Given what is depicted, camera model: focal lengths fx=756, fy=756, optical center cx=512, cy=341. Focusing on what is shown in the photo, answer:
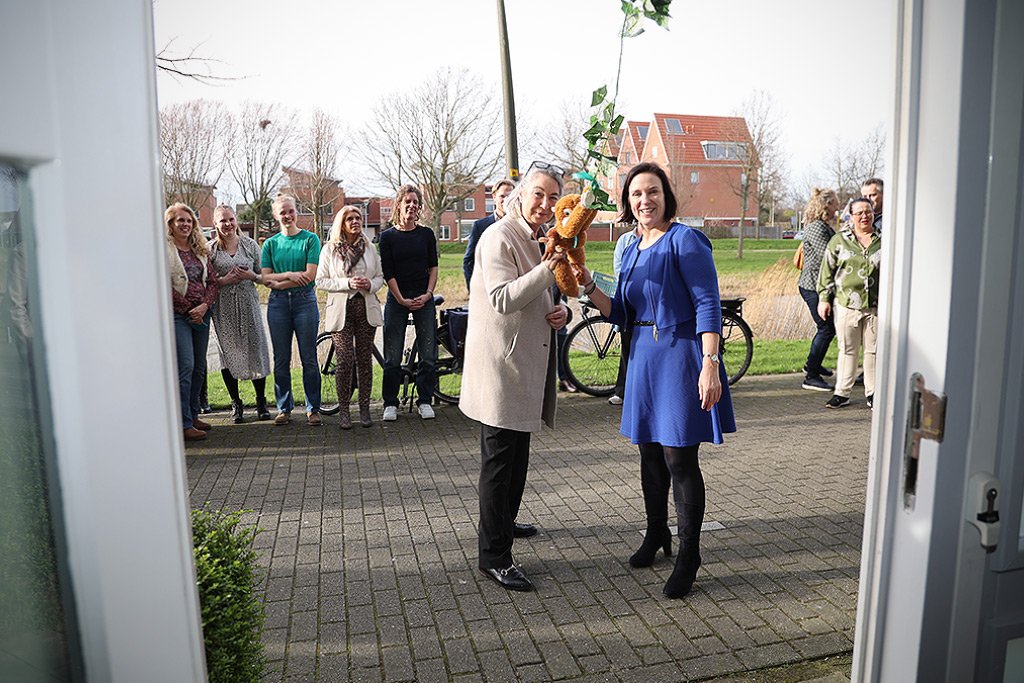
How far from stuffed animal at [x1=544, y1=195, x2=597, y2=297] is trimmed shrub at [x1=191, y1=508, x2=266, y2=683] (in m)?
1.66

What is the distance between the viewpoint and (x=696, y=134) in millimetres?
15867

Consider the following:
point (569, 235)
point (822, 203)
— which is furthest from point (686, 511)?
point (822, 203)

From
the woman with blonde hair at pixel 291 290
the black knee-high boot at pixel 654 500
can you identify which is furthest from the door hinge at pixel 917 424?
the woman with blonde hair at pixel 291 290

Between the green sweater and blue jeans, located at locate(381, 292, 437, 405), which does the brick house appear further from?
blue jeans, located at locate(381, 292, 437, 405)

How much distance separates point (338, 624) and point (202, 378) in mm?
4099

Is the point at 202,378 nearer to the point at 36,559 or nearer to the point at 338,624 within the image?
the point at 338,624

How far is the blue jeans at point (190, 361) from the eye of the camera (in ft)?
21.0

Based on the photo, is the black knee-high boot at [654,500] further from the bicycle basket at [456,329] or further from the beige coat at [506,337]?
the bicycle basket at [456,329]

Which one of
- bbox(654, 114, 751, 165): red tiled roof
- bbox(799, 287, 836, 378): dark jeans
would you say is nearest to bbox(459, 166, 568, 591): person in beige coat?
bbox(799, 287, 836, 378): dark jeans

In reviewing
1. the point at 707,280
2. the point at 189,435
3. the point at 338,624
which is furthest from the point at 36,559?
the point at 189,435

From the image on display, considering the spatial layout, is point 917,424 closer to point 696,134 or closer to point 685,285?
point 685,285

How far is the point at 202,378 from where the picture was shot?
22.4 feet

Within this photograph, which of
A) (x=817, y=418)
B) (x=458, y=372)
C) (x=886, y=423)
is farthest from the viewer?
(x=458, y=372)

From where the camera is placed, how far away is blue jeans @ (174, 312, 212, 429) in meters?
6.40
